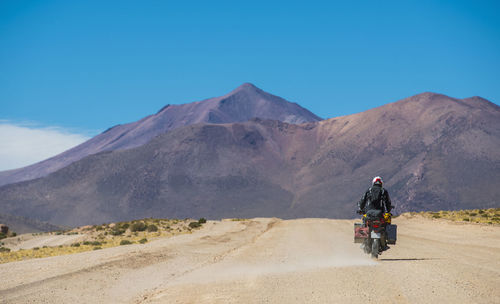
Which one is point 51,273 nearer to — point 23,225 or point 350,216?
point 23,225

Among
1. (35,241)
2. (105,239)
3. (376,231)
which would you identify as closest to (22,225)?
(35,241)

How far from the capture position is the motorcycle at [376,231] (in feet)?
55.3

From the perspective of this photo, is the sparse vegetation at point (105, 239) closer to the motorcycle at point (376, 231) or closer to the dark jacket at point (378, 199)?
the motorcycle at point (376, 231)

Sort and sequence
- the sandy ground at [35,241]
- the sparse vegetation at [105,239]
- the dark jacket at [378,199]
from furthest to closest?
the sandy ground at [35,241] < the sparse vegetation at [105,239] < the dark jacket at [378,199]

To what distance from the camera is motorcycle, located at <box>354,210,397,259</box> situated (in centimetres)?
1686

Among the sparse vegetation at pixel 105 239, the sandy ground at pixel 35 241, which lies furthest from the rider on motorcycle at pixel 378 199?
the sandy ground at pixel 35 241

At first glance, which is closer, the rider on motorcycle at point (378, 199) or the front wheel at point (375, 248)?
the front wheel at point (375, 248)

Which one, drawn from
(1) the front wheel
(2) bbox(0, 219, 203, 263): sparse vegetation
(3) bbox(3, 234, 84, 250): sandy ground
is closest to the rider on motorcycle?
(1) the front wheel

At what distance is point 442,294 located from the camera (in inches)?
410

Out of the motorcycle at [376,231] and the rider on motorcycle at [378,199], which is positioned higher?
the rider on motorcycle at [378,199]

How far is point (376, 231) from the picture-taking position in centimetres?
1698

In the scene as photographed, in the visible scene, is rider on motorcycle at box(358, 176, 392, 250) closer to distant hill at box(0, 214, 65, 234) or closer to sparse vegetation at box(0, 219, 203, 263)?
sparse vegetation at box(0, 219, 203, 263)

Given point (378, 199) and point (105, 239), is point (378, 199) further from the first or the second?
point (105, 239)

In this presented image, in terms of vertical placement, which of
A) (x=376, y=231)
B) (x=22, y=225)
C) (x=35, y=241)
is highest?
(x=376, y=231)
